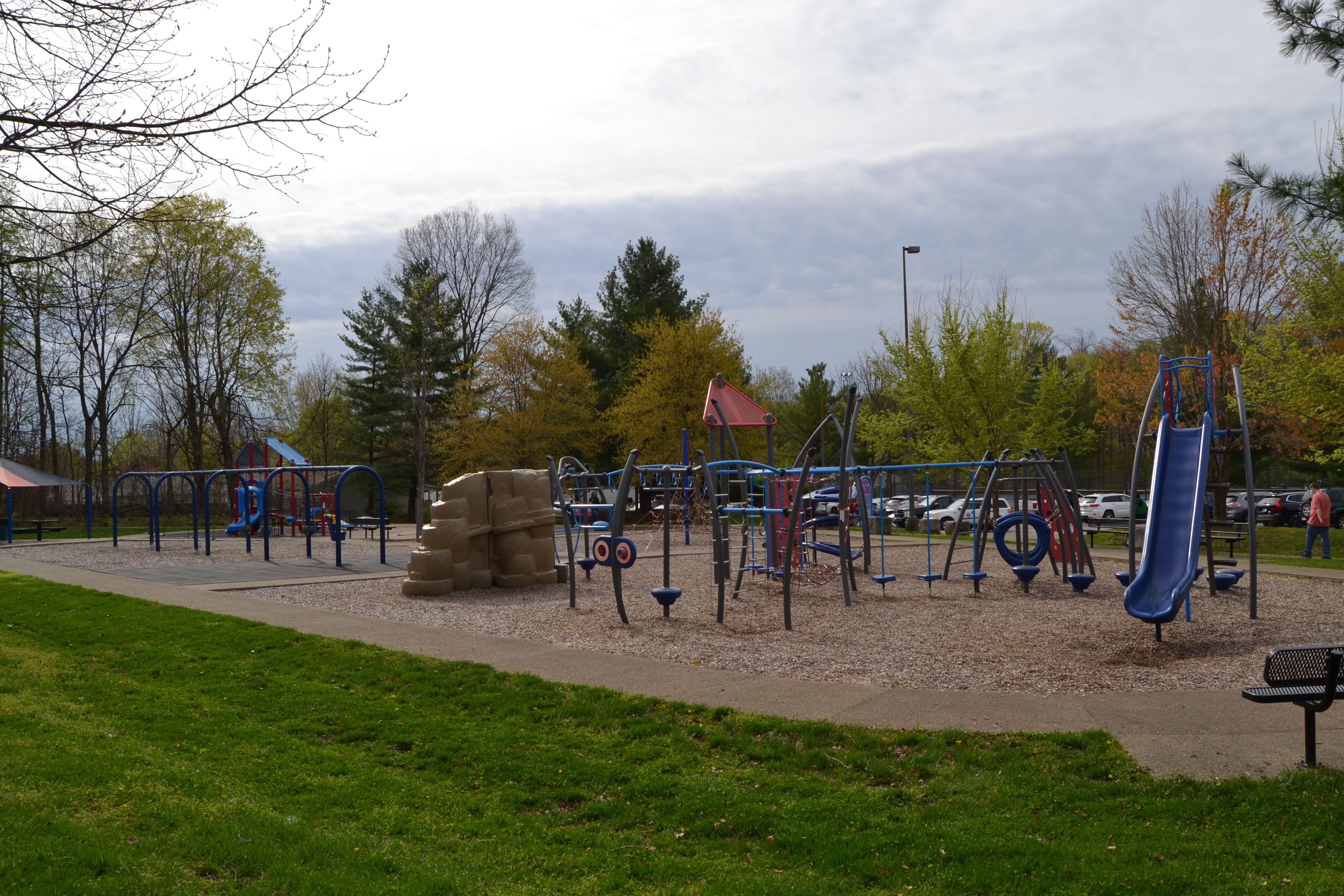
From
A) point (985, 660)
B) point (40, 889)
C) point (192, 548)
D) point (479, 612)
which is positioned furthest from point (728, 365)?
point (40, 889)

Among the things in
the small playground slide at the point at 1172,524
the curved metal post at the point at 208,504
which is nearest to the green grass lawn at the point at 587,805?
the small playground slide at the point at 1172,524

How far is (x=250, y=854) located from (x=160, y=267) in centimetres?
3441

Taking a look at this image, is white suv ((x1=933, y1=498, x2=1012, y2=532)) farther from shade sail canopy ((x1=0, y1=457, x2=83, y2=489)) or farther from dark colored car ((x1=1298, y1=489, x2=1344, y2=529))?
shade sail canopy ((x1=0, y1=457, x2=83, y2=489))

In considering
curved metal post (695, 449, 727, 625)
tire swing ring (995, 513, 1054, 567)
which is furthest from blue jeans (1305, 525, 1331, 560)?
curved metal post (695, 449, 727, 625)

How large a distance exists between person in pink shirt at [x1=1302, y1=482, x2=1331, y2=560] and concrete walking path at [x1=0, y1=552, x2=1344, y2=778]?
14466mm

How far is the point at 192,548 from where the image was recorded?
75.0 feet

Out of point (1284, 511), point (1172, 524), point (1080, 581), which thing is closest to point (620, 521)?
point (1172, 524)

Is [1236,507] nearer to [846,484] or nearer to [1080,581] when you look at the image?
[1080,581]

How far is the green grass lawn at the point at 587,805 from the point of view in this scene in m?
4.04

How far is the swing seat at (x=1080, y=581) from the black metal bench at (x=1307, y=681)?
7.72 m

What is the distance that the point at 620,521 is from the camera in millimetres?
11359

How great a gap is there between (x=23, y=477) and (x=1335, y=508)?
42.1 metres

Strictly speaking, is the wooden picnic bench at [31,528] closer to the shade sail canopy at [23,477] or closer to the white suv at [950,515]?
the shade sail canopy at [23,477]

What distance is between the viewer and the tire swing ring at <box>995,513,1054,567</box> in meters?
13.9
